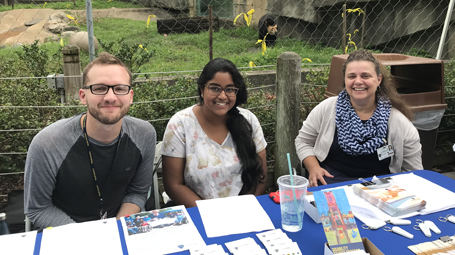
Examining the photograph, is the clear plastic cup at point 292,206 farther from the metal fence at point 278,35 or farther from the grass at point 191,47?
the grass at point 191,47

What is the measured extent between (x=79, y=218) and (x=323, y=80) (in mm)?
2723

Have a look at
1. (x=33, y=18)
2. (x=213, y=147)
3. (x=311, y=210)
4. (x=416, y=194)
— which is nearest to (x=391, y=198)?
(x=416, y=194)

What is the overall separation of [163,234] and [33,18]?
1279 centimetres

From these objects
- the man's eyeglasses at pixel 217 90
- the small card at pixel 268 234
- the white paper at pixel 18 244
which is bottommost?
the white paper at pixel 18 244

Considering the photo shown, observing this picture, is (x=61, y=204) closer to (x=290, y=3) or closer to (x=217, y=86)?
(x=217, y=86)

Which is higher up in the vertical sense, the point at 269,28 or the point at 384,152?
the point at 269,28

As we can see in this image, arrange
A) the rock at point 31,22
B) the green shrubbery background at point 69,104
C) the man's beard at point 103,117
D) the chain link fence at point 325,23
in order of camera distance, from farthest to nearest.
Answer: the rock at point 31,22
the chain link fence at point 325,23
the green shrubbery background at point 69,104
the man's beard at point 103,117

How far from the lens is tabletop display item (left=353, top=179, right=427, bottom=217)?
5.68ft

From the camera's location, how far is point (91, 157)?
6.42 ft

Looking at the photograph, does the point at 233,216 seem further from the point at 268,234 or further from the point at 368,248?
the point at 368,248

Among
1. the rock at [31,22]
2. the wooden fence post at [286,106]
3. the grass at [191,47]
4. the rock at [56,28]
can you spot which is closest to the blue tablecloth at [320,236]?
the wooden fence post at [286,106]

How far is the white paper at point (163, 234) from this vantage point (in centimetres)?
148

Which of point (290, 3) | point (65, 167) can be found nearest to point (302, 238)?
point (65, 167)

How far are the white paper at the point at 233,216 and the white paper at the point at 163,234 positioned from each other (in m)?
0.07
